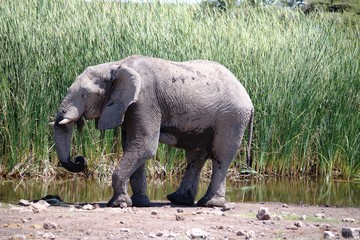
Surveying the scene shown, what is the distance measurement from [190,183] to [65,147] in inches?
74.0

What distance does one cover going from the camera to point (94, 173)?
50.9 ft

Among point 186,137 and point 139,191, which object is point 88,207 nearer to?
point 139,191

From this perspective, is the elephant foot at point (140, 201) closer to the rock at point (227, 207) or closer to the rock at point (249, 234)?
the rock at point (227, 207)

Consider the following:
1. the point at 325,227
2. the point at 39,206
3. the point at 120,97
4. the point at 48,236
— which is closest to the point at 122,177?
the point at 120,97

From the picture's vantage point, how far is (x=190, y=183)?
11914 millimetres

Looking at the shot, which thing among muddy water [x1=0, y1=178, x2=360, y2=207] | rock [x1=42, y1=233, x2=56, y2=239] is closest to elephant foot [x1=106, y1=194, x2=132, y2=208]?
muddy water [x1=0, y1=178, x2=360, y2=207]

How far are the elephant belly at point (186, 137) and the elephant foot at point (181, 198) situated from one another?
2.10 ft

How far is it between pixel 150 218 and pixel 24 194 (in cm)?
368

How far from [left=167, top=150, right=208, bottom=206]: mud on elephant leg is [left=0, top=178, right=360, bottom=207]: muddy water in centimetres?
136

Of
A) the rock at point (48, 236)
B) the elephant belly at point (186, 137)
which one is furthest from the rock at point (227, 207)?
the rock at point (48, 236)

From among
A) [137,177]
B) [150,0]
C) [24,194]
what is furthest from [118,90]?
[150,0]

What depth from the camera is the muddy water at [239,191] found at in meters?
13.4

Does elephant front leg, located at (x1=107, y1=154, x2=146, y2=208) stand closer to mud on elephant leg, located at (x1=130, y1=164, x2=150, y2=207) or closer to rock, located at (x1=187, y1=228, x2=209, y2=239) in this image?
mud on elephant leg, located at (x1=130, y1=164, x2=150, y2=207)

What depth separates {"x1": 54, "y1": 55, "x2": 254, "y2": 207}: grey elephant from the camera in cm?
1088
